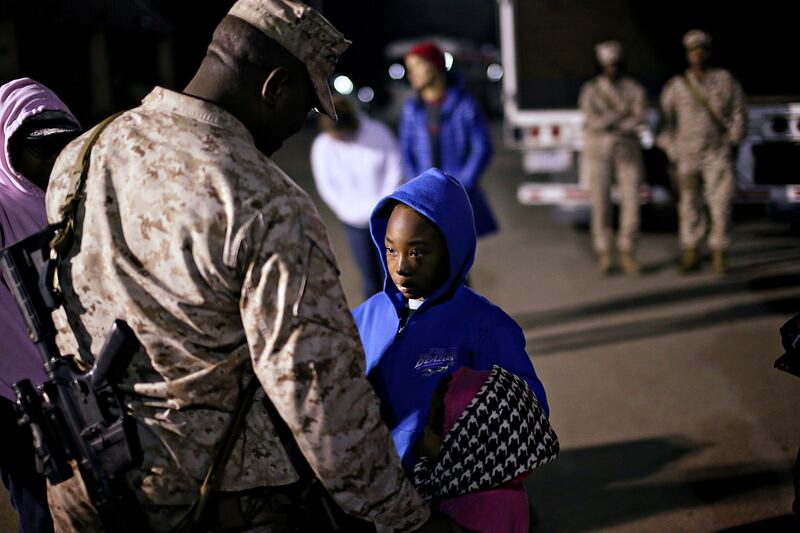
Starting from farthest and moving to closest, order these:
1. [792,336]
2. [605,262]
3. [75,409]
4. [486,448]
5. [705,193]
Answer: [605,262] < [705,193] < [792,336] < [486,448] < [75,409]

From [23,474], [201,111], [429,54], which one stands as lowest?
[23,474]

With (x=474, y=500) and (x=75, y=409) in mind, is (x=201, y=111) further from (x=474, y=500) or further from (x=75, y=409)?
(x=474, y=500)

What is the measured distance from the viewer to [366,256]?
596 cm

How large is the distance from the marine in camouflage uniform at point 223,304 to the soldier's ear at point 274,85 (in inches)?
2.1

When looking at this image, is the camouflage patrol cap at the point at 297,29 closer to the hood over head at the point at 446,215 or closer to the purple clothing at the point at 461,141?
the hood over head at the point at 446,215

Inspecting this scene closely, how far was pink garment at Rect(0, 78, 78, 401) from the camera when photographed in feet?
9.43

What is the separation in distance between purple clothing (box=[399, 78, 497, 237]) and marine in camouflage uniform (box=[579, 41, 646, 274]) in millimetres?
2176

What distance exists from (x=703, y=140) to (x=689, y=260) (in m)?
1.04

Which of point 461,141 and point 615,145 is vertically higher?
point 461,141

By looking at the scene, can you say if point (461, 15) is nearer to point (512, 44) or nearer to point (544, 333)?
point (512, 44)

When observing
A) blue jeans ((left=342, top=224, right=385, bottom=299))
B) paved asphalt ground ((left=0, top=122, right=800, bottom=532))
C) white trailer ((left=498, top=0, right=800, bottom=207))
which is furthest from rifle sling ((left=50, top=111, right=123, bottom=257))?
white trailer ((left=498, top=0, right=800, bottom=207))

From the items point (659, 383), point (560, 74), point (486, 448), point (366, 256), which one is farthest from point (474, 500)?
point (560, 74)

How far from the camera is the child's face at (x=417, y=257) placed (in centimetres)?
262

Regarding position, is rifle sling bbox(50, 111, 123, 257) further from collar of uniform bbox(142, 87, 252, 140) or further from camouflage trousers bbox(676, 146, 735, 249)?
camouflage trousers bbox(676, 146, 735, 249)
